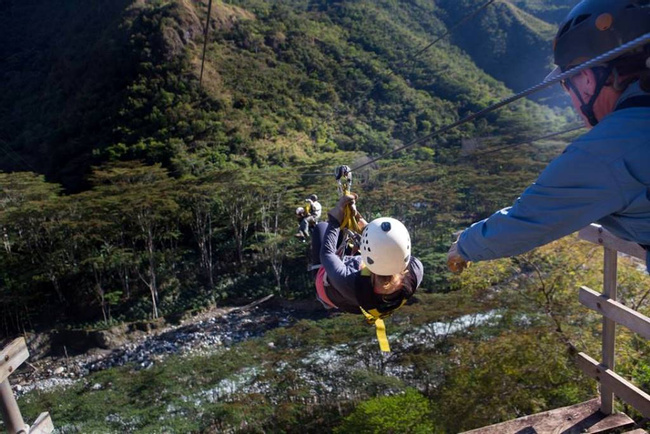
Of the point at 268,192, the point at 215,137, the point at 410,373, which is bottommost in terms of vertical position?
the point at 410,373

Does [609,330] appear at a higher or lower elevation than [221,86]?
lower

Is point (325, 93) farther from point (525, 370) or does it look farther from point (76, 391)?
point (525, 370)

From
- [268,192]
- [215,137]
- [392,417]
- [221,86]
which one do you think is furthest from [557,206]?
[221,86]

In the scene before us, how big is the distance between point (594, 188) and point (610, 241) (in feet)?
3.99

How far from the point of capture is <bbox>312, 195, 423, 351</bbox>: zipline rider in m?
2.06

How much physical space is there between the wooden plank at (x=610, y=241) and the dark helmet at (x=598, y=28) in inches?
37.0

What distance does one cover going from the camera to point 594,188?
31.1 inches

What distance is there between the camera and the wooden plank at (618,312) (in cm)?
169

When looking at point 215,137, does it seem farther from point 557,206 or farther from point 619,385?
point 557,206

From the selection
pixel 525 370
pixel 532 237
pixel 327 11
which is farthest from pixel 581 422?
pixel 327 11

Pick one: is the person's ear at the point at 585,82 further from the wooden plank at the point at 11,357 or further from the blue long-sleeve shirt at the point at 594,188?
the wooden plank at the point at 11,357

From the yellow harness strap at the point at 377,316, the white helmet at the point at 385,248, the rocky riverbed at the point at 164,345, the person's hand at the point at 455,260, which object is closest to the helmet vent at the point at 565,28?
the person's hand at the point at 455,260

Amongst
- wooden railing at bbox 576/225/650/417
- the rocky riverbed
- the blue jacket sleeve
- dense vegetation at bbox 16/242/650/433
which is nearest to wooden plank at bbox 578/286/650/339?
wooden railing at bbox 576/225/650/417

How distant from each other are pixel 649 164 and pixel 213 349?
13.9 metres
